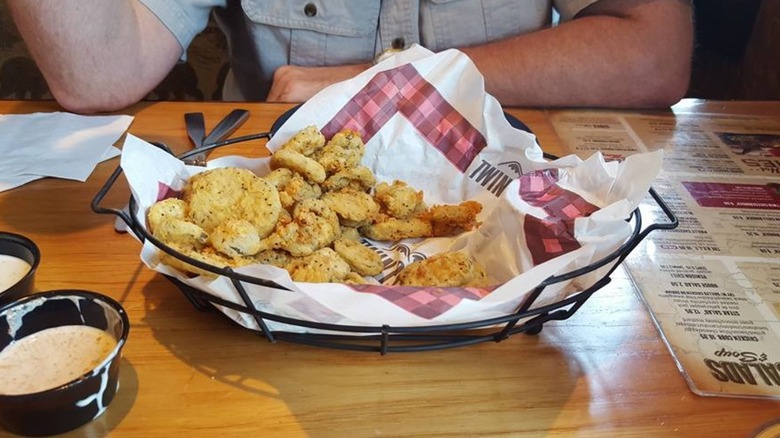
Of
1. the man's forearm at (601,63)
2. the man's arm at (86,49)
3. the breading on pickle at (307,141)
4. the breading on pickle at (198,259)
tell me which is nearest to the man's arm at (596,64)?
the man's forearm at (601,63)

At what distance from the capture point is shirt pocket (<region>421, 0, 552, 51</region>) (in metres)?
1.24

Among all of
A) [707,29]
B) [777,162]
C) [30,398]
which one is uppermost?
[30,398]

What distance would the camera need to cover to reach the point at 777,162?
0.97 m

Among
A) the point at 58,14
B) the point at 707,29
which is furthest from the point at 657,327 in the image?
the point at 707,29

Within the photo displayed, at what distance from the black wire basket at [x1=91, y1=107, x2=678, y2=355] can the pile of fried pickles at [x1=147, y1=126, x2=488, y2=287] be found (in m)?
0.04

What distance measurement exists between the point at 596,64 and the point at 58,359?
92cm

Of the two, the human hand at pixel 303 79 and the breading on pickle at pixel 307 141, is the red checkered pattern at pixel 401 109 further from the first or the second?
the human hand at pixel 303 79

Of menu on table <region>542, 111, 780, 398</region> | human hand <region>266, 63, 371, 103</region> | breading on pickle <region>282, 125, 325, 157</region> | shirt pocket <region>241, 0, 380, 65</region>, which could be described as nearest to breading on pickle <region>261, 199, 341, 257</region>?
breading on pickle <region>282, 125, 325, 157</region>

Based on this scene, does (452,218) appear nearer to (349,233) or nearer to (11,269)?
(349,233)

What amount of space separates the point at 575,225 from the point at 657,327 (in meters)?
0.15

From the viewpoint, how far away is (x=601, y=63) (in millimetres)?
1123

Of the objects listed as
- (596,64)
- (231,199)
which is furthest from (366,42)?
(231,199)

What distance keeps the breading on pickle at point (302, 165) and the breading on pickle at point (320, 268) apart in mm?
126

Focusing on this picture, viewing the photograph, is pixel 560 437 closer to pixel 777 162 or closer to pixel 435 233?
pixel 435 233
